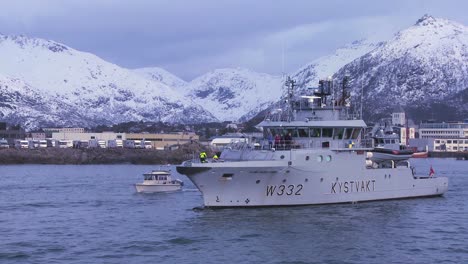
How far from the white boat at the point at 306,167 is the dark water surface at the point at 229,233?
3.08ft

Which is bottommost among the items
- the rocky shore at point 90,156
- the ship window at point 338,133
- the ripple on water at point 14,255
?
the ripple on water at point 14,255

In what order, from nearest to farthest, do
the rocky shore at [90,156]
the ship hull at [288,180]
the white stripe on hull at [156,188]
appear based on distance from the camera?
the ship hull at [288,180]
the white stripe on hull at [156,188]
the rocky shore at [90,156]

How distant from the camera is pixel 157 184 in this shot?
68875mm

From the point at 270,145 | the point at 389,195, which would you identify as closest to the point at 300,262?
the point at 270,145

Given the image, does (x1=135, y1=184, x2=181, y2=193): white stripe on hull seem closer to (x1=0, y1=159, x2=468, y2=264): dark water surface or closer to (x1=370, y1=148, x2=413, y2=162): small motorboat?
(x1=0, y1=159, x2=468, y2=264): dark water surface

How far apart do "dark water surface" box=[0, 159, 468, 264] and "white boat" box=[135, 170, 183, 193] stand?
397 inches

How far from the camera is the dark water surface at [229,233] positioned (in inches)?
1367

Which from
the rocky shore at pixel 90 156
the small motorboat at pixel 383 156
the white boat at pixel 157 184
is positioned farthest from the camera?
the rocky shore at pixel 90 156

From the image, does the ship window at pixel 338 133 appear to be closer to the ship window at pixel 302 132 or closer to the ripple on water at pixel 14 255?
the ship window at pixel 302 132

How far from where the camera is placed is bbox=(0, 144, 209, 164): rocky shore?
15850cm

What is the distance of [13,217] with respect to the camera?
48.0m

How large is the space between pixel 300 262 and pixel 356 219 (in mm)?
12758

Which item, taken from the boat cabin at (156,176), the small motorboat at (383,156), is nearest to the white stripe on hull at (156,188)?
the boat cabin at (156,176)

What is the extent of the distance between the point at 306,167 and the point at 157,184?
24.3m
